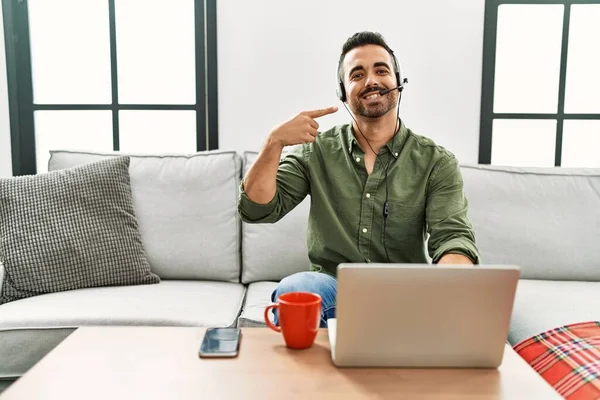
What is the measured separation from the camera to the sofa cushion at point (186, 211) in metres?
1.82

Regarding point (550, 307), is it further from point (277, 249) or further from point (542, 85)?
point (542, 85)

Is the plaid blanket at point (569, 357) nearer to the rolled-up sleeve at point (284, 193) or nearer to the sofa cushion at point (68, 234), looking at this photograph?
the rolled-up sleeve at point (284, 193)

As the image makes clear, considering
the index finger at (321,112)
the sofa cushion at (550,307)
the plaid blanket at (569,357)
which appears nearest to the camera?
the plaid blanket at (569,357)

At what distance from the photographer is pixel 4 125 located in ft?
7.42

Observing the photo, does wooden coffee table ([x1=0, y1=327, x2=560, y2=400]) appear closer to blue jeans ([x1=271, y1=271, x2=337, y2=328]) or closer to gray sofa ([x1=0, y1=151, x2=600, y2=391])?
blue jeans ([x1=271, y1=271, x2=337, y2=328])

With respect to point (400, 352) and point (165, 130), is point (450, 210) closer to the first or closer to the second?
point (400, 352)

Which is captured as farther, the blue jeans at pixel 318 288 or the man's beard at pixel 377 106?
the man's beard at pixel 377 106

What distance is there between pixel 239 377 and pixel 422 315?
11.4 inches

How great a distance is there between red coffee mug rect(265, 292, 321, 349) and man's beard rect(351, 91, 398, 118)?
706mm

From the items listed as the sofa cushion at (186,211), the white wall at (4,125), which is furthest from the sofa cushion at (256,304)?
the white wall at (4,125)

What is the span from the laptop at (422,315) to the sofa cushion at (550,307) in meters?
0.64

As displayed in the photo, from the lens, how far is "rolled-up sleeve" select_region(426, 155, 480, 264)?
3.95 ft

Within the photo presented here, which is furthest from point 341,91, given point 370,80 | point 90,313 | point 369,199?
point 90,313

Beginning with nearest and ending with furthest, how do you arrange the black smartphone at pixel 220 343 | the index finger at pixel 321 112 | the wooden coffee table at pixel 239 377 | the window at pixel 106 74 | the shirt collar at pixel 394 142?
the wooden coffee table at pixel 239 377, the black smartphone at pixel 220 343, the index finger at pixel 321 112, the shirt collar at pixel 394 142, the window at pixel 106 74
